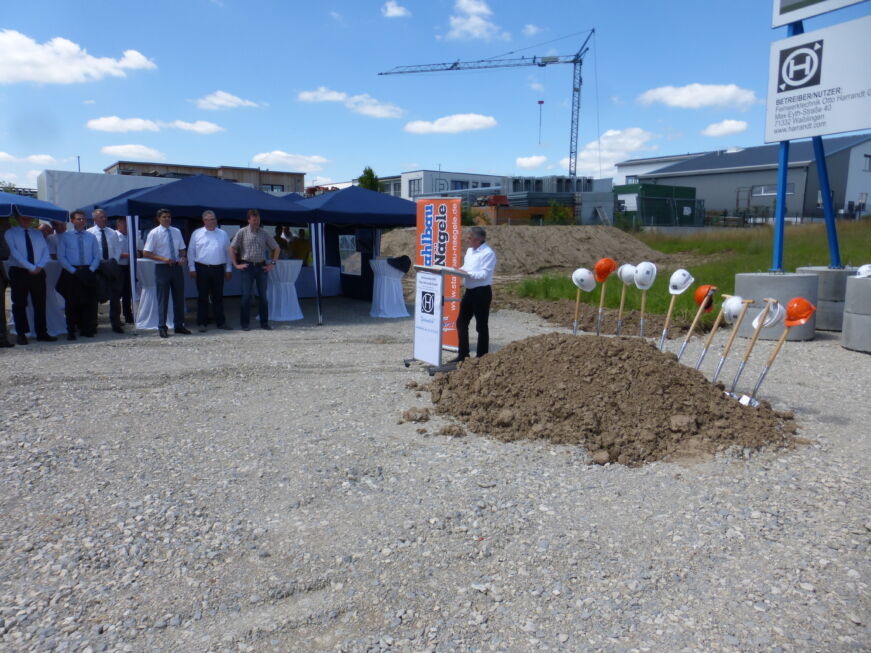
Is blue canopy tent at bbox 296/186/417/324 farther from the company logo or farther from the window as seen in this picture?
the window

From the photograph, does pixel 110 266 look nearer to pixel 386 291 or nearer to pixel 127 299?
pixel 127 299

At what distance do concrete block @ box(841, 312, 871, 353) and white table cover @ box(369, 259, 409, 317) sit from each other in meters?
7.64

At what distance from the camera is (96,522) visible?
12.8 ft

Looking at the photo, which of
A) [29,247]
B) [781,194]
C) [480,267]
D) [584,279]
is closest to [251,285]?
[29,247]

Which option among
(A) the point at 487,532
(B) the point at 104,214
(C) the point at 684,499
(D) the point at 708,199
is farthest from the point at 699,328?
(D) the point at 708,199

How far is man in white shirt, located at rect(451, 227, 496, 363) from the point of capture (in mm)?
7320

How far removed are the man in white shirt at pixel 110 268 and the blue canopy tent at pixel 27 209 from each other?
1.98 ft

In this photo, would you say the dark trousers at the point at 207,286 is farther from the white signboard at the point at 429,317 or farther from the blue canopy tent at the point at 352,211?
the white signboard at the point at 429,317

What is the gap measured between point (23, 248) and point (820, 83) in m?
12.3

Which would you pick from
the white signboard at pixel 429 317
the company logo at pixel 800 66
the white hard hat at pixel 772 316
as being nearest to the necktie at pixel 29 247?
the white signboard at pixel 429 317

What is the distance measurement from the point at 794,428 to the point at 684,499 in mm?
2019

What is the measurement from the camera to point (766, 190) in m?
49.5

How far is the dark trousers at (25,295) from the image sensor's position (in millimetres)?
9297

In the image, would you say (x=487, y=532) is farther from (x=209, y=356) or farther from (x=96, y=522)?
(x=209, y=356)
